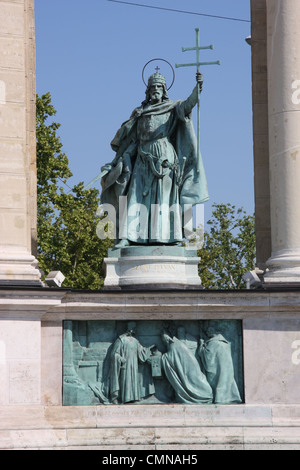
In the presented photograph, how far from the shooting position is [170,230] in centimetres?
2409

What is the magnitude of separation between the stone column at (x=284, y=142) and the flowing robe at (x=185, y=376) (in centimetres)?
221

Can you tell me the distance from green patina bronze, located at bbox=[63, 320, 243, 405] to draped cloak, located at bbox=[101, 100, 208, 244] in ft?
7.34

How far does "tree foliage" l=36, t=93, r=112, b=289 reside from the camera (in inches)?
1775

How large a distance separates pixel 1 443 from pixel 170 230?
218 inches

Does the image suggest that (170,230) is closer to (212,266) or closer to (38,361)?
(38,361)

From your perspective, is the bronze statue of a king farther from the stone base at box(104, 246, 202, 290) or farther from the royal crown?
the stone base at box(104, 246, 202, 290)

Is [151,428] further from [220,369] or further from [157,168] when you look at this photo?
[157,168]

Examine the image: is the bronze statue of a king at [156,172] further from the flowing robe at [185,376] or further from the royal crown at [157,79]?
the flowing robe at [185,376]

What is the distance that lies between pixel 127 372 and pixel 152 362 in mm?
508

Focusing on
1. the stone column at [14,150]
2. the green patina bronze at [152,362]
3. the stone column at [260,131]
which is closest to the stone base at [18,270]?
the stone column at [14,150]

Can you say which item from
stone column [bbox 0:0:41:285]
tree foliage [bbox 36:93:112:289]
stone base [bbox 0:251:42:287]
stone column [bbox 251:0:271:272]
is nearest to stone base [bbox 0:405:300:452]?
stone base [bbox 0:251:42:287]

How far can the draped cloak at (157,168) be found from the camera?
24156 millimetres
